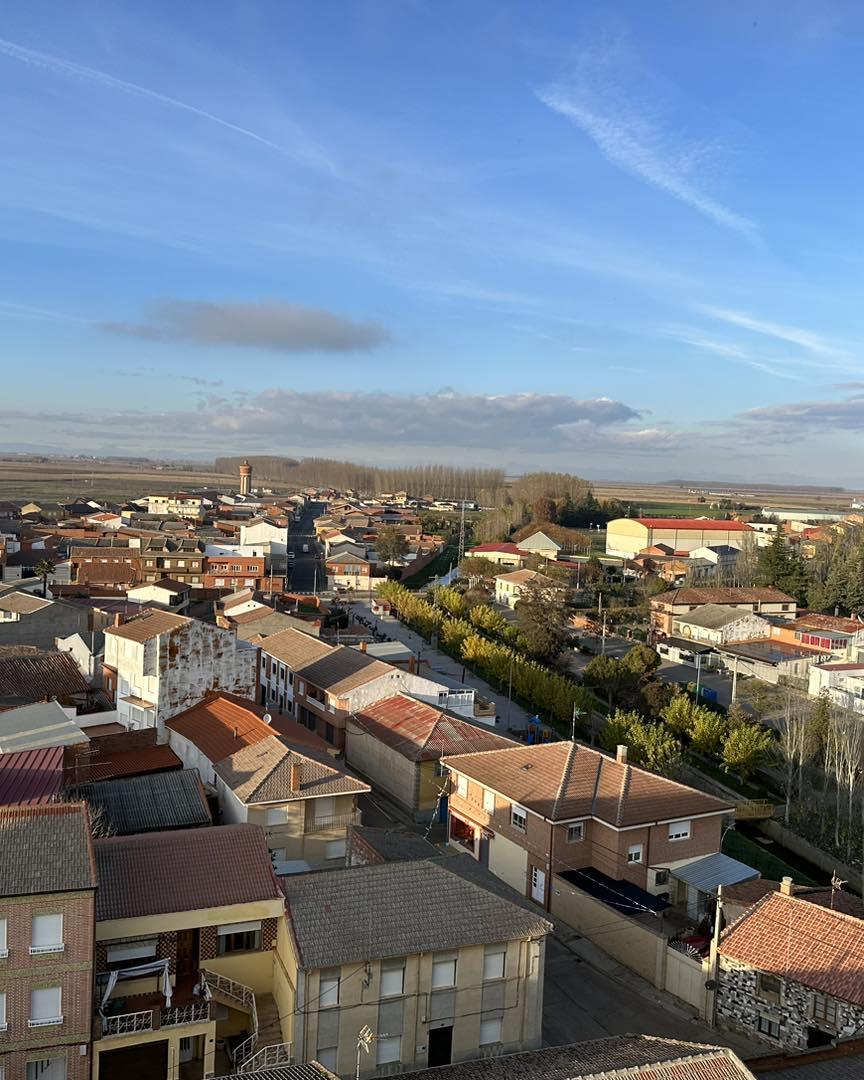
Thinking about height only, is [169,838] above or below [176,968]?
above

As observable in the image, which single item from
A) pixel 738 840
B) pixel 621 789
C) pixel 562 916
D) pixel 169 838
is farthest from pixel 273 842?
pixel 738 840

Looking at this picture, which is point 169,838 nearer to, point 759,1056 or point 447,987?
point 447,987

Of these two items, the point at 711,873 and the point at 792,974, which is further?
the point at 711,873

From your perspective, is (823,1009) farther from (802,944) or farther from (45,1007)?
(45,1007)

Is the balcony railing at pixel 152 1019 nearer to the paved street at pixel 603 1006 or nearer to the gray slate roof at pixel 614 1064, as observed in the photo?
the gray slate roof at pixel 614 1064

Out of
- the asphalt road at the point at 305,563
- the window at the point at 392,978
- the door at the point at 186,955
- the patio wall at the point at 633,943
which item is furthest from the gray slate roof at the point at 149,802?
the asphalt road at the point at 305,563

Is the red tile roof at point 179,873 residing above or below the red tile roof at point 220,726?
above

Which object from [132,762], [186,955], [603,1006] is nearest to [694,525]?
[132,762]
